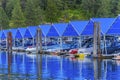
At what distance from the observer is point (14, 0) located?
7741 inches

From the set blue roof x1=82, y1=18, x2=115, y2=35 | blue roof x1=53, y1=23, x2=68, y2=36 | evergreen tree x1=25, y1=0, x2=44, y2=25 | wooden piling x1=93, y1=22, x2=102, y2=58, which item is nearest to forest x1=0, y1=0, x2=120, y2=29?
evergreen tree x1=25, y1=0, x2=44, y2=25

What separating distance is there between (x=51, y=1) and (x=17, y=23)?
1356cm

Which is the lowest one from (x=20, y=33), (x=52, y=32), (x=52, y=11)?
(x=52, y=32)

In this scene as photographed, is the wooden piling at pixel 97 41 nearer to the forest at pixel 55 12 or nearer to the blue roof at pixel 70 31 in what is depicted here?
the blue roof at pixel 70 31

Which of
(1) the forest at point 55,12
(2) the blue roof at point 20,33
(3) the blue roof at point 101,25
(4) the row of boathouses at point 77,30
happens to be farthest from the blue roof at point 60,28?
(1) the forest at point 55,12

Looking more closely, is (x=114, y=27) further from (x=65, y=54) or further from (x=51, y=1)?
(x=51, y=1)

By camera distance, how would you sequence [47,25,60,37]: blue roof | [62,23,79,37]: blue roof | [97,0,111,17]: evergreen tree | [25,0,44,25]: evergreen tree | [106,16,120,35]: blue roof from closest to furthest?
[106,16,120,35]: blue roof, [62,23,79,37]: blue roof, [47,25,60,37]: blue roof, [97,0,111,17]: evergreen tree, [25,0,44,25]: evergreen tree

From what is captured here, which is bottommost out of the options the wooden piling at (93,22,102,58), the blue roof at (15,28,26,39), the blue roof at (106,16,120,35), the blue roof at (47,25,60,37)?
the wooden piling at (93,22,102,58)

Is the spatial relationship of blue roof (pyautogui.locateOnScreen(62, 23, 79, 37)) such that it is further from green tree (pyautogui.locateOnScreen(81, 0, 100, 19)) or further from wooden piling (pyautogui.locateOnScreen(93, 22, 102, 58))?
green tree (pyautogui.locateOnScreen(81, 0, 100, 19))

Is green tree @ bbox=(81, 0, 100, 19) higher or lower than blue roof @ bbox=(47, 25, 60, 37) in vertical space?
higher

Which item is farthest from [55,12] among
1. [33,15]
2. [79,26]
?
[79,26]

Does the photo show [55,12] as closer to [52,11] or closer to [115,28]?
[52,11]

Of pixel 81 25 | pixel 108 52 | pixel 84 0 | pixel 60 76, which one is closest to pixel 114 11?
pixel 84 0

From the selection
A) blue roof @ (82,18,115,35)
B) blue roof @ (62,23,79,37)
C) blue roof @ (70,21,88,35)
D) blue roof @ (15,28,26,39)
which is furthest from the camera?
blue roof @ (15,28,26,39)
